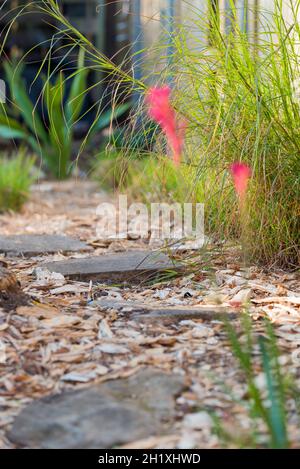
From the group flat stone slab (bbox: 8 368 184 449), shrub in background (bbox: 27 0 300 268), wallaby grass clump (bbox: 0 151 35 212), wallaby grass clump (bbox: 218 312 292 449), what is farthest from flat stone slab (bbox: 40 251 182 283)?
Result: wallaby grass clump (bbox: 0 151 35 212)

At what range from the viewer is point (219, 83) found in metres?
2.79

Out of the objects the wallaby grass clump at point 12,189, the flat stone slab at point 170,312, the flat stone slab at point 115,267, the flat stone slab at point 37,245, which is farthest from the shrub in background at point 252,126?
the wallaby grass clump at point 12,189

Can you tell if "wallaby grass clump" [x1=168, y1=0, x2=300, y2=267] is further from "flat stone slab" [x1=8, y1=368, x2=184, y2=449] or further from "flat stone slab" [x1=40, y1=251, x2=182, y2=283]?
"flat stone slab" [x1=8, y1=368, x2=184, y2=449]

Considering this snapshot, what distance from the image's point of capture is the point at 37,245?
11.4 feet

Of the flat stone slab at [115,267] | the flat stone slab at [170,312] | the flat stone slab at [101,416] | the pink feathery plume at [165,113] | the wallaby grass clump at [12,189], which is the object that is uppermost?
the pink feathery plume at [165,113]

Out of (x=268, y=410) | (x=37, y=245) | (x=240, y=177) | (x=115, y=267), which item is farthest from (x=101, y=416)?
(x=37, y=245)

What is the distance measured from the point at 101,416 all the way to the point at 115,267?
1.25m

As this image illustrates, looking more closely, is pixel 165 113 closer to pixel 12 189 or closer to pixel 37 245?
pixel 37 245

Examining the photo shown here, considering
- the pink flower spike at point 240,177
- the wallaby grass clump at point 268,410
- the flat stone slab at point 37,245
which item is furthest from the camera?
the flat stone slab at point 37,245

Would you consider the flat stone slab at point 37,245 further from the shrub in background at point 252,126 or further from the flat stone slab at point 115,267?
the shrub in background at point 252,126

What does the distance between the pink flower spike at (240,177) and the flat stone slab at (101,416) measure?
860 mm

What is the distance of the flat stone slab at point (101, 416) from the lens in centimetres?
162
